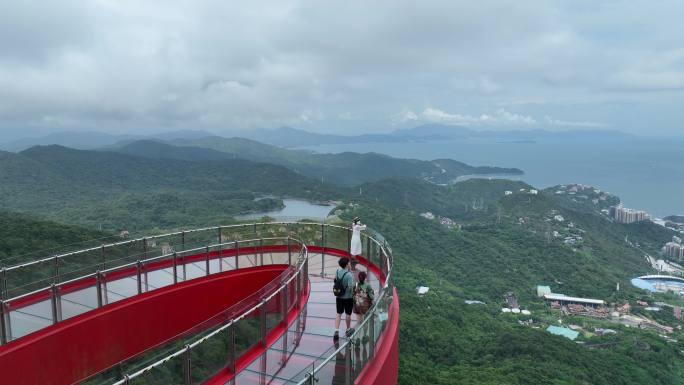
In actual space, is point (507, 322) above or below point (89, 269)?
below

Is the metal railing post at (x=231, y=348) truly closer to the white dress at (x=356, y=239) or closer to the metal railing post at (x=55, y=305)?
the metal railing post at (x=55, y=305)

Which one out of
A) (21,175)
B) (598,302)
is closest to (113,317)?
(598,302)

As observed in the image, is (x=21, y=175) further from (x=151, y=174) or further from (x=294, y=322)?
(x=294, y=322)

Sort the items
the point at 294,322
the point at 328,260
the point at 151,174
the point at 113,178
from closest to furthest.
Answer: the point at 294,322, the point at 328,260, the point at 113,178, the point at 151,174

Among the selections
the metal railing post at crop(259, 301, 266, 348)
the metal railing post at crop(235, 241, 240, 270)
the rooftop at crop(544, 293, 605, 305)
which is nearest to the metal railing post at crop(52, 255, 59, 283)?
the metal railing post at crop(235, 241, 240, 270)

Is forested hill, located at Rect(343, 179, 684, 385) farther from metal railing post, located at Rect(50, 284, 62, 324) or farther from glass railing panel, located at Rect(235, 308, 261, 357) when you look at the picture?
glass railing panel, located at Rect(235, 308, 261, 357)

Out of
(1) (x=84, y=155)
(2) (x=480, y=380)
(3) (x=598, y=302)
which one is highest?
(1) (x=84, y=155)
